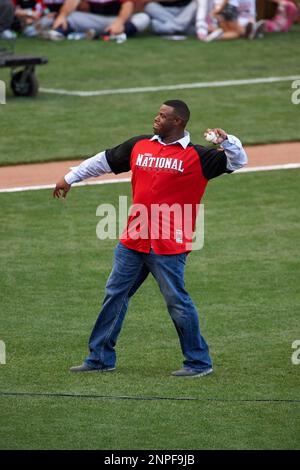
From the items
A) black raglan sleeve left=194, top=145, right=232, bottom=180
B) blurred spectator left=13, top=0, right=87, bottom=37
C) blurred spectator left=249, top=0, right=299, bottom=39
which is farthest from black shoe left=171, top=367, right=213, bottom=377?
blurred spectator left=249, top=0, right=299, bottom=39

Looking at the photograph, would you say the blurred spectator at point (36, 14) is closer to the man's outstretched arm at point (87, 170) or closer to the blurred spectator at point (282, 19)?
the blurred spectator at point (282, 19)

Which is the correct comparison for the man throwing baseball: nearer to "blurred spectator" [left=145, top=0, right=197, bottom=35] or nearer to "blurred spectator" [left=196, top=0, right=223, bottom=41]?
"blurred spectator" [left=196, top=0, right=223, bottom=41]

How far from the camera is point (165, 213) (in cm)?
823

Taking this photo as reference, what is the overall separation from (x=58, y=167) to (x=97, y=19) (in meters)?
7.63

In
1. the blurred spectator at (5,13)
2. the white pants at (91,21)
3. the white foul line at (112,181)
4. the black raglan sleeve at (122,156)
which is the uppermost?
the blurred spectator at (5,13)

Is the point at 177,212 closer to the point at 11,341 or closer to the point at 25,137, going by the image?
the point at 11,341

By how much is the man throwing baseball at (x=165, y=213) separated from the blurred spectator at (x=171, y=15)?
14.7 m

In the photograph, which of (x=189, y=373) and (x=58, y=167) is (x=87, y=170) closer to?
(x=189, y=373)

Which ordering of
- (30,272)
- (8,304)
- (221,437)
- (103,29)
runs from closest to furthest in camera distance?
(221,437), (8,304), (30,272), (103,29)

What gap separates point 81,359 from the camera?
8.81 metres

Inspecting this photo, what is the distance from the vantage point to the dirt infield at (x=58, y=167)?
14.6m

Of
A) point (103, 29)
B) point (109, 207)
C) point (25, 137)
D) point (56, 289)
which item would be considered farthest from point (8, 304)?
point (103, 29)

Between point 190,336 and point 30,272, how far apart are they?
3.21m

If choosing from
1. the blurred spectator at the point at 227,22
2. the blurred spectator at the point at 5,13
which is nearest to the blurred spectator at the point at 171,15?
the blurred spectator at the point at 227,22
